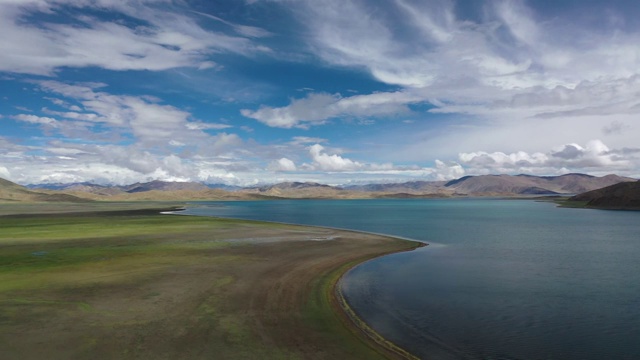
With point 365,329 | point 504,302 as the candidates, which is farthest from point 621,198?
point 365,329

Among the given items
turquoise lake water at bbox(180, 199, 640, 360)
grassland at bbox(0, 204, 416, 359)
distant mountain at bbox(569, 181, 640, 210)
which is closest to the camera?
grassland at bbox(0, 204, 416, 359)

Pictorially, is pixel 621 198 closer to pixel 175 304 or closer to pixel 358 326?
pixel 358 326

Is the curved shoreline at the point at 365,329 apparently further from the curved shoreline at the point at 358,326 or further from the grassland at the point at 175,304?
the grassland at the point at 175,304

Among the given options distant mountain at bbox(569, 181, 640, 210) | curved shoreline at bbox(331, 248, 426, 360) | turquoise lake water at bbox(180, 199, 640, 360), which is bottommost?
curved shoreline at bbox(331, 248, 426, 360)

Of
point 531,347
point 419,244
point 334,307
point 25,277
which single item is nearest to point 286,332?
point 334,307

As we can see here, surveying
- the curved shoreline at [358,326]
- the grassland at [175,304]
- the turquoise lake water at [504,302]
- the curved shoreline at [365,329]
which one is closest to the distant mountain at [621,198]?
the turquoise lake water at [504,302]

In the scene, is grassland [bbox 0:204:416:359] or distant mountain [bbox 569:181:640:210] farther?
distant mountain [bbox 569:181:640:210]

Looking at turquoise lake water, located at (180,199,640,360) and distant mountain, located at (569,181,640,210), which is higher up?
distant mountain, located at (569,181,640,210)

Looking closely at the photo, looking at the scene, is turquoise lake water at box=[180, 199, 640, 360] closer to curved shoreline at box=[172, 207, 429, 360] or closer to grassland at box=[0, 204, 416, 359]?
curved shoreline at box=[172, 207, 429, 360]

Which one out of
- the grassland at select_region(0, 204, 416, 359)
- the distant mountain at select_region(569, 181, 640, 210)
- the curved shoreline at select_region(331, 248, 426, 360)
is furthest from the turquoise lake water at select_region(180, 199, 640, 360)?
the distant mountain at select_region(569, 181, 640, 210)
